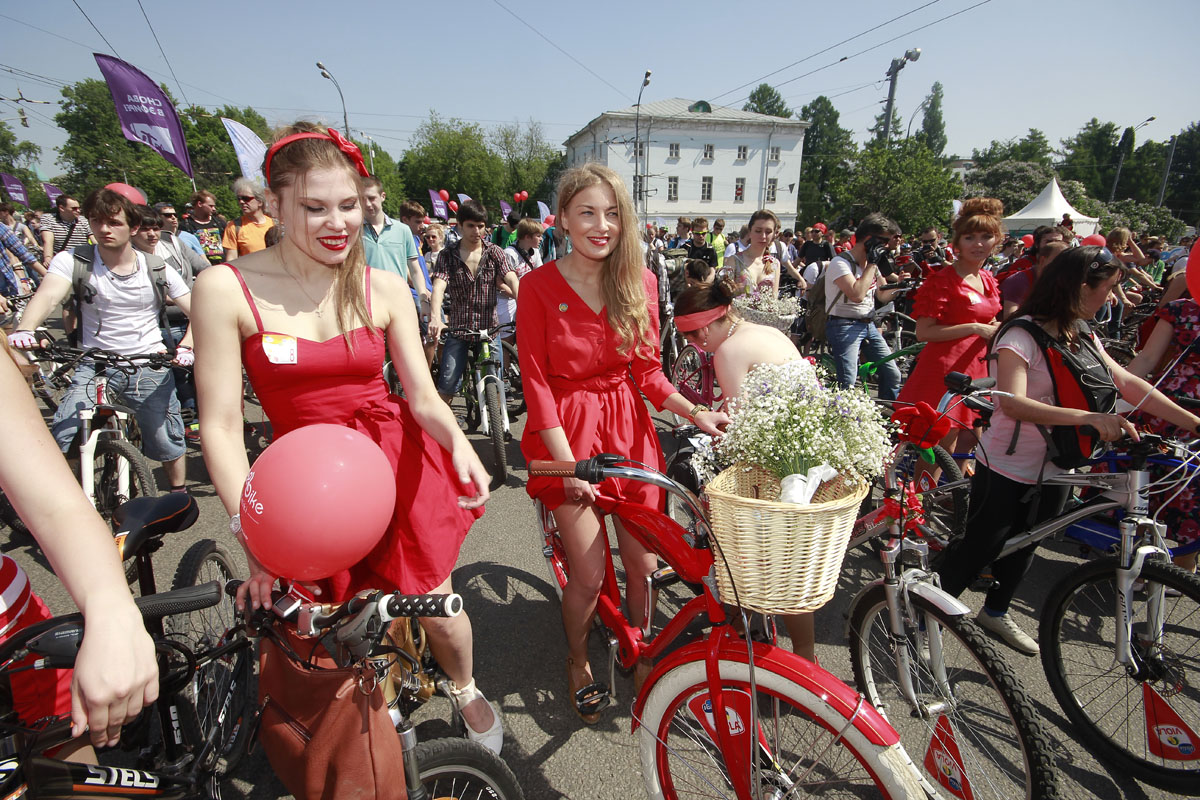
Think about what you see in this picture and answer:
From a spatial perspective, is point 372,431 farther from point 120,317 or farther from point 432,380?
point 120,317

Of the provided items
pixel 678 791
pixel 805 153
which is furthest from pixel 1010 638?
pixel 805 153

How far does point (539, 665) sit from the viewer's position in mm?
2863

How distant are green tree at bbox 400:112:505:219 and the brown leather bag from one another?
214 feet

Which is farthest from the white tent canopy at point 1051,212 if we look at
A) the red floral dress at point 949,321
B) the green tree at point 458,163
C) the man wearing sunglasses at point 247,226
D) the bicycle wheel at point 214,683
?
the green tree at point 458,163

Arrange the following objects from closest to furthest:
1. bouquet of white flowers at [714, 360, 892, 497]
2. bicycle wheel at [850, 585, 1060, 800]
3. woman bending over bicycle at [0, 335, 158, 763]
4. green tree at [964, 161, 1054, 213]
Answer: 1. woman bending over bicycle at [0, 335, 158, 763]
2. bouquet of white flowers at [714, 360, 892, 497]
3. bicycle wheel at [850, 585, 1060, 800]
4. green tree at [964, 161, 1054, 213]

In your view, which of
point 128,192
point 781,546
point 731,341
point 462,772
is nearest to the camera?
point 781,546

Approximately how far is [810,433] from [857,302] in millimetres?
4285

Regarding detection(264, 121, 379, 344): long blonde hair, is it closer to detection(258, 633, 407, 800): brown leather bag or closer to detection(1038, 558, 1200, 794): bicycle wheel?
detection(258, 633, 407, 800): brown leather bag

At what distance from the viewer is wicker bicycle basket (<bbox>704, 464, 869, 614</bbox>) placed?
4.26ft

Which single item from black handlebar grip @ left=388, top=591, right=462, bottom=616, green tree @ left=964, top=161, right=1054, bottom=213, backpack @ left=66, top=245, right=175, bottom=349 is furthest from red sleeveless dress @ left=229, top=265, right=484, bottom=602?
green tree @ left=964, top=161, right=1054, bottom=213

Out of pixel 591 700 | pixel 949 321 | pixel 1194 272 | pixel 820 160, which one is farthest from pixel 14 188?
pixel 820 160

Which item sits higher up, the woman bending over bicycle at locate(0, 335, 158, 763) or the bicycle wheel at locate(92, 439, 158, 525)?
the woman bending over bicycle at locate(0, 335, 158, 763)

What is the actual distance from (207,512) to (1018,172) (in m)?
64.3

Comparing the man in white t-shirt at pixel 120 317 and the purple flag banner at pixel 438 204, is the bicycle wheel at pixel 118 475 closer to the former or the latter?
the man in white t-shirt at pixel 120 317
